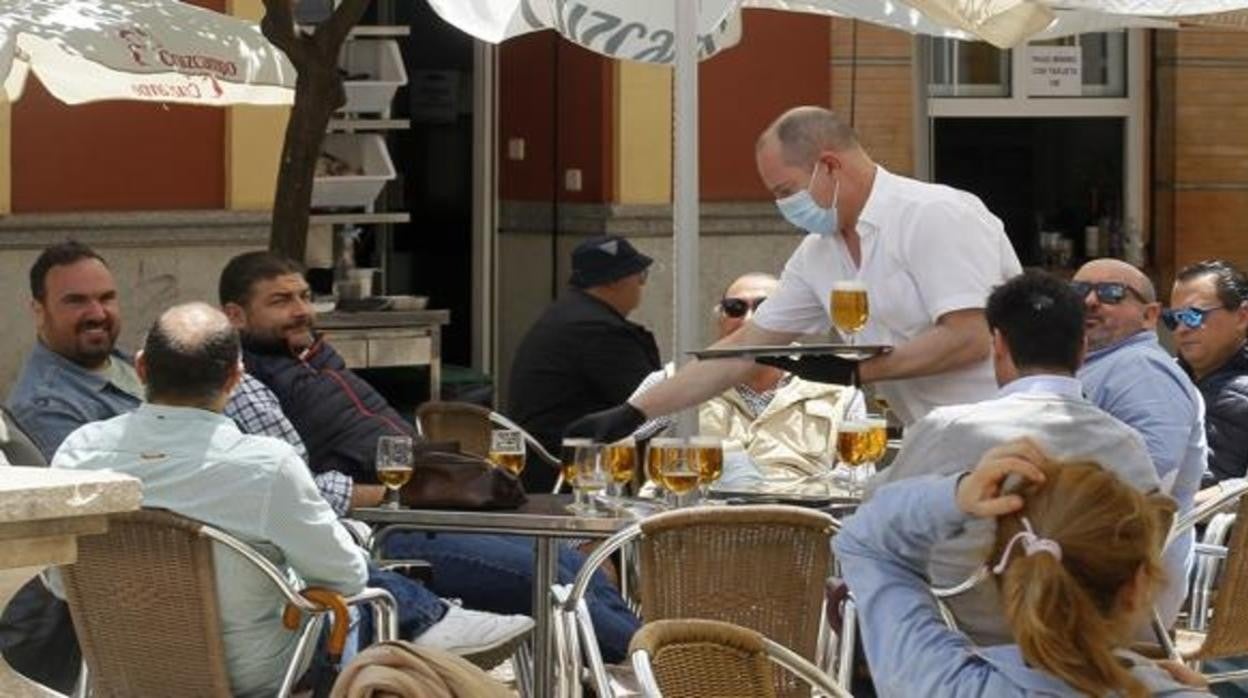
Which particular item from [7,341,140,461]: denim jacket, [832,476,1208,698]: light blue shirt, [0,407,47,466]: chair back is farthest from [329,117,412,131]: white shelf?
[832,476,1208,698]: light blue shirt

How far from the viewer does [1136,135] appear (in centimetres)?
1683

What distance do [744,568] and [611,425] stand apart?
136 cm

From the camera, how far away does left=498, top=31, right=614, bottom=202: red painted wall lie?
51.3ft

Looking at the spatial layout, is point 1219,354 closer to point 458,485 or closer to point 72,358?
point 458,485

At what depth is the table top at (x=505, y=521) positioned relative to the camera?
23.7 ft

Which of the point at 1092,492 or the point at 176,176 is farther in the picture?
the point at 176,176

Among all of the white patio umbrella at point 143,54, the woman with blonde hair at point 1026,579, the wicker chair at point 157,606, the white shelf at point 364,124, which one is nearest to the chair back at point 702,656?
the woman with blonde hair at point 1026,579

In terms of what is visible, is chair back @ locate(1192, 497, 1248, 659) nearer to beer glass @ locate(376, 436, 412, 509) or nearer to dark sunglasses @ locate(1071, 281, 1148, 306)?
dark sunglasses @ locate(1071, 281, 1148, 306)

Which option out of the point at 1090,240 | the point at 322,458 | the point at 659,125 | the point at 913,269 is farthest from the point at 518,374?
the point at 1090,240

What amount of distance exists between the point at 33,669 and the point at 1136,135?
1105 centimetres

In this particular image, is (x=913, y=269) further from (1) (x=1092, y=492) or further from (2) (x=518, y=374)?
(1) (x=1092, y=492)

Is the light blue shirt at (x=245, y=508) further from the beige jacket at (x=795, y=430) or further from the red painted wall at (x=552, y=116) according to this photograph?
the red painted wall at (x=552, y=116)

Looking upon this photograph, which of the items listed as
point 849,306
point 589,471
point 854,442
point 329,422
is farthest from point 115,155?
point 854,442

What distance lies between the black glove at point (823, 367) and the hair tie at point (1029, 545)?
331 cm
